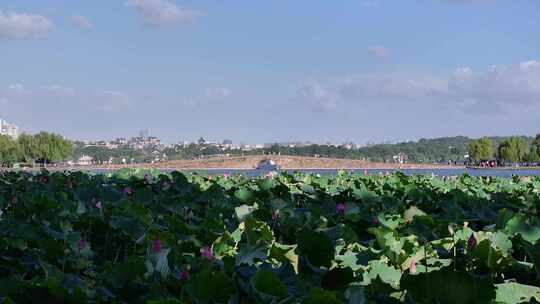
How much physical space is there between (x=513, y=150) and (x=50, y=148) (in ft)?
363

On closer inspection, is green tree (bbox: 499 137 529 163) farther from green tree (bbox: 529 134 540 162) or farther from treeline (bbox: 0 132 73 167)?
treeline (bbox: 0 132 73 167)

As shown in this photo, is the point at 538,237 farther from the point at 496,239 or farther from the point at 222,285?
the point at 222,285

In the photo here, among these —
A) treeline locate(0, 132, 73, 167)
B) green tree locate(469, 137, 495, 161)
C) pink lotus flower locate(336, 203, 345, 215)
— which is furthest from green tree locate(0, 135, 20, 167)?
pink lotus flower locate(336, 203, 345, 215)

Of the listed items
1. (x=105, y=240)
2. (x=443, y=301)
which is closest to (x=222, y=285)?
(x=443, y=301)

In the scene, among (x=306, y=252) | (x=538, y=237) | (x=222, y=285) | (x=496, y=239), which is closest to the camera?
(x=222, y=285)

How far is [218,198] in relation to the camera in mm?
6789

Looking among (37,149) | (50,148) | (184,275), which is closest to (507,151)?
(50,148)

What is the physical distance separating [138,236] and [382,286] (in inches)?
79.3

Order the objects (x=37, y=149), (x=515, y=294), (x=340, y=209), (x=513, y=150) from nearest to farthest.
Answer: (x=515, y=294), (x=340, y=209), (x=37, y=149), (x=513, y=150)

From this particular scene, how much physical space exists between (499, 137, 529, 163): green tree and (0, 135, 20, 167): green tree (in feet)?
375

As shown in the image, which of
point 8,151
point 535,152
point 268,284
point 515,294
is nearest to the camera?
point 268,284

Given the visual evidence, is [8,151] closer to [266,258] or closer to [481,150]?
[481,150]

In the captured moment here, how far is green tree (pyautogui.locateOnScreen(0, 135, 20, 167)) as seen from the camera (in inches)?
6019

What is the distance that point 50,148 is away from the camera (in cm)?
16412
